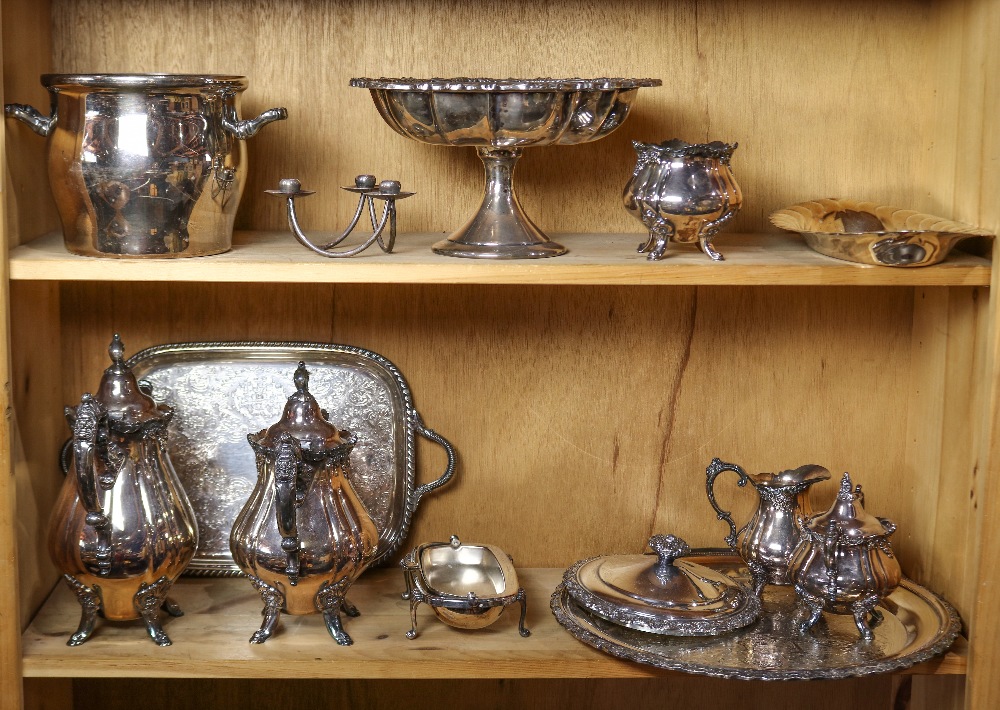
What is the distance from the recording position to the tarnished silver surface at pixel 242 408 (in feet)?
4.26

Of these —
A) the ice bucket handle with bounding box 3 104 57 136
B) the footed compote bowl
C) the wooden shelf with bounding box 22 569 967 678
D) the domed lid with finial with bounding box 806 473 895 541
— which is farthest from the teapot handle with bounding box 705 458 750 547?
the ice bucket handle with bounding box 3 104 57 136

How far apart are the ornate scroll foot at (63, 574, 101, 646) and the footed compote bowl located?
0.49 m

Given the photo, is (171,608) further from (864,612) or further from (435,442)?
(864,612)

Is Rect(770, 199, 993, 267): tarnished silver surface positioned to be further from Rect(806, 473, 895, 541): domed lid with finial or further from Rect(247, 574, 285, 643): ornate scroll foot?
Rect(247, 574, 285, 643): ornate scroll foot

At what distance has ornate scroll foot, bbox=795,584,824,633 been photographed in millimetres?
1155

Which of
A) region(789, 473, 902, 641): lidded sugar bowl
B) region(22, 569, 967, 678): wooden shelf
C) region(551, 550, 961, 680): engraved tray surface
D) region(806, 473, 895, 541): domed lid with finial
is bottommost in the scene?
region(22, 569, 967, 678): wooden shelf

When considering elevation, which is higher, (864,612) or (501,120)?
(501,120)

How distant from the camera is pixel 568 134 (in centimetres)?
110

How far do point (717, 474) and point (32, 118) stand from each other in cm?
83

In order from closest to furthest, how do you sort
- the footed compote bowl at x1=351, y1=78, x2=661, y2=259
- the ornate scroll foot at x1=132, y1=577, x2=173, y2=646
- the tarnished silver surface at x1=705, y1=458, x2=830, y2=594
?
the footed compote bowl at x1=351, y1=78, x2=661, y2=259 < the ornate scroll foot at x1=132, y1=577, x2=173, y2=646 < the tarnished silver surface at x1=705, y1=458, x2=830, y2=594

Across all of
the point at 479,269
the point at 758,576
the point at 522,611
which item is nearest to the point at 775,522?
the point at 758,576

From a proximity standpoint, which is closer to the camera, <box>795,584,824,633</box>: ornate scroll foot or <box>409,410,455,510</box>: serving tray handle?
<box>795,584,824,633</box>: ornate scroll foot

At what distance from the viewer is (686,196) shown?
1094mm

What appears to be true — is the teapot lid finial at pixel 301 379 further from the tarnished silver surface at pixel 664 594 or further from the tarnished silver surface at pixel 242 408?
the tarnished silver surface at pixel 664 594
